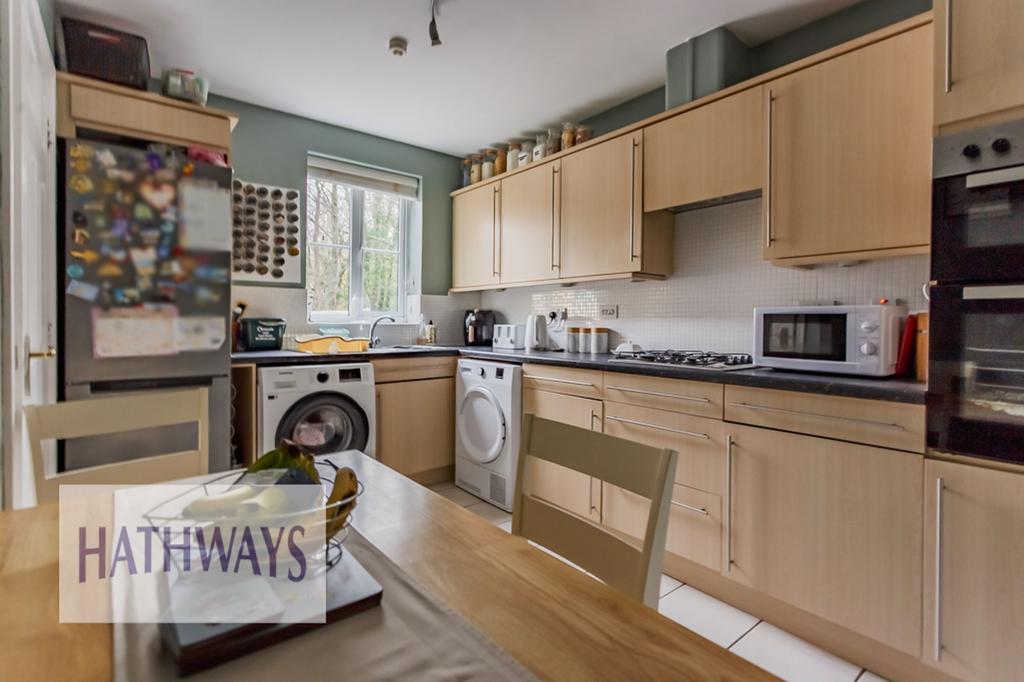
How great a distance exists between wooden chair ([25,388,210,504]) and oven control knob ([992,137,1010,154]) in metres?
2.17

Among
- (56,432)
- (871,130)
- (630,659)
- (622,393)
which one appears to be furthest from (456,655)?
(871,130)

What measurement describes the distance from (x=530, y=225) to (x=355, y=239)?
130 centimetres

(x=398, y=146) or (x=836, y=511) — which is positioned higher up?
(x=398, y=146)

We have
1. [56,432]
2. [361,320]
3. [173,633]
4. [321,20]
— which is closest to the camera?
[173,633]

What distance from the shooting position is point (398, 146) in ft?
11.9

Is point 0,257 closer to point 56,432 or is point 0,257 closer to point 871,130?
point 56,432

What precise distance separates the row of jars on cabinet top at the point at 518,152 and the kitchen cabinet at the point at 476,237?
0.16 m

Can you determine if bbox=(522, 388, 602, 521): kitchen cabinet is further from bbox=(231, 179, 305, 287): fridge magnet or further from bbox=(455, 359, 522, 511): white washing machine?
bbox=(231, 179, 305, 287): fridge magnet

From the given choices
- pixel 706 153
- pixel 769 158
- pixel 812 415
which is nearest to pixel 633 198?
pixel 706 153

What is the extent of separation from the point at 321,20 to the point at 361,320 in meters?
1.89

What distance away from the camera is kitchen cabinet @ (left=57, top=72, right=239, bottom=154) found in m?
2.06

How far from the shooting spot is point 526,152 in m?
3.31

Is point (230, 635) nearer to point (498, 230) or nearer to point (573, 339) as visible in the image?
point (573, 339)

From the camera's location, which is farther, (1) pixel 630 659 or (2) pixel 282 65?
(2) pixel 282 65
